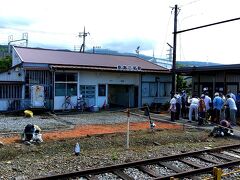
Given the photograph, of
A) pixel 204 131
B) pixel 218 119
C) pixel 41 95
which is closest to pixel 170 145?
pixel 204 131

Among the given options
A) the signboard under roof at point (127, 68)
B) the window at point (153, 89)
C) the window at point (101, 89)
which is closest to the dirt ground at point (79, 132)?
the window at point (101, 89)

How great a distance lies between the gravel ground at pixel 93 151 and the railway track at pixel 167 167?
0.11m

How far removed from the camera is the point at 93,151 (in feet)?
34.3

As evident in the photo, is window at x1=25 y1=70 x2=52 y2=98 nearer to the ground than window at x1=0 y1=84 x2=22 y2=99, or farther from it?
farther from it

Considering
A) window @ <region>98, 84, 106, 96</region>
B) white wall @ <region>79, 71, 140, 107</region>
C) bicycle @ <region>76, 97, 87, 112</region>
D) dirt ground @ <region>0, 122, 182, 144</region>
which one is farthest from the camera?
window @ <region>98, 84, 106, 96</region>

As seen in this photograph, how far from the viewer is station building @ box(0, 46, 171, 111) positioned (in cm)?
2242

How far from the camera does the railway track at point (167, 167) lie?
789 centimetres

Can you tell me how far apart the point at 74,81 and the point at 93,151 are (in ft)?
46.6

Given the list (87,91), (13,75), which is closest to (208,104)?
(87,91)

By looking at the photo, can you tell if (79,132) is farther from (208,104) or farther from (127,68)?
(127,68)

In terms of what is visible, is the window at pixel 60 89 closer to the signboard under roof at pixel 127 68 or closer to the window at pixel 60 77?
the window at pixel 60 77

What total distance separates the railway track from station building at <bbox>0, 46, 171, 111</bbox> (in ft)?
46.7

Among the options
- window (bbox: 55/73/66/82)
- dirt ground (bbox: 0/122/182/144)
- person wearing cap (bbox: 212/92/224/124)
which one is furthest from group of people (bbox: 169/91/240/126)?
window (bbox: 55/73/66/82)

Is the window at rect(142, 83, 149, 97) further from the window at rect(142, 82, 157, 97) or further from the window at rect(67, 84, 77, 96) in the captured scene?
the window at rect(67, 84, 77, 96)
